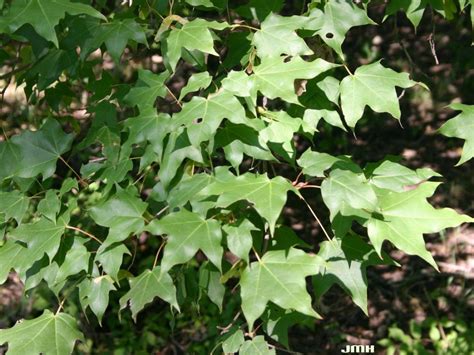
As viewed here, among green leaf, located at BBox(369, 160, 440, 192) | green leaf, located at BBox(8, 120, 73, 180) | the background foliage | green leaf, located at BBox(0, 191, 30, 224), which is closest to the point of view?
the background foliage

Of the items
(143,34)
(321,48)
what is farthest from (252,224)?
(321,48)

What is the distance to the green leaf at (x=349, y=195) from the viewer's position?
171 cm

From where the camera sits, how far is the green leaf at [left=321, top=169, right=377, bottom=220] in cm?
171

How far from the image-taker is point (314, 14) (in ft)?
6.71

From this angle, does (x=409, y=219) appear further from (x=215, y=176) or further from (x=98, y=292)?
(x=98, y=292)

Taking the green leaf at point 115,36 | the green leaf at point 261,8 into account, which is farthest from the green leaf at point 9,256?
the green leaf at point 261,8

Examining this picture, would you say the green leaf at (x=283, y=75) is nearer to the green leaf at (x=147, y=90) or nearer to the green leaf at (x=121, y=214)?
the green leaf at (x=147, y=90)

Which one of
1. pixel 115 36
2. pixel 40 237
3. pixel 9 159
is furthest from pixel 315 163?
pixel 9 159

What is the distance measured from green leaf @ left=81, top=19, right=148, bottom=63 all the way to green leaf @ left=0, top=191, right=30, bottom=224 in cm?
48

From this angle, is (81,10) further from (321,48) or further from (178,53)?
(321,48)

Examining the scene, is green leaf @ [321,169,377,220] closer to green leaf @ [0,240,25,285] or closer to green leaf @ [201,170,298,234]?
green leaf @ [201,170,298,234]

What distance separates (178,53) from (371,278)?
3152 mm

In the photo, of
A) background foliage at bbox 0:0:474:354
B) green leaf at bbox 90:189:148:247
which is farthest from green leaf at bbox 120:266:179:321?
green leaf at bbox 90:189:148:247

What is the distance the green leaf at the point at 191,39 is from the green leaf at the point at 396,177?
2.02 feet
